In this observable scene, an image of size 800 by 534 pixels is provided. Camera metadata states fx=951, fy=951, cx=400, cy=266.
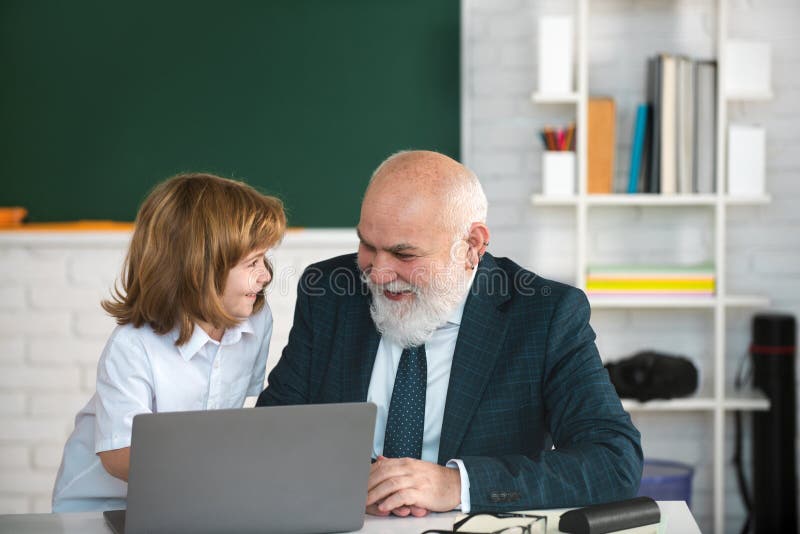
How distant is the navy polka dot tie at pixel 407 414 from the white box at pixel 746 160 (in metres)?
1.70

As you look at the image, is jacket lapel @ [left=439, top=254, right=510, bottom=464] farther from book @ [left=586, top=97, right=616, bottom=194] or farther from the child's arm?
book @ [left=586, top=97, right=616, bottom=194]

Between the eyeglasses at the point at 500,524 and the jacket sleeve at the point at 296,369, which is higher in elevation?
the jacket sleeve at the point at 296,369

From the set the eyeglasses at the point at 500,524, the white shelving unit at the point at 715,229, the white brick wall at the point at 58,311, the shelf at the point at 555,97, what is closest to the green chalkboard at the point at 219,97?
the white brick wall at the point at 58,311

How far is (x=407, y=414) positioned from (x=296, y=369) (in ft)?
0.86

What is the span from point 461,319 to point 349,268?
0.94 feet

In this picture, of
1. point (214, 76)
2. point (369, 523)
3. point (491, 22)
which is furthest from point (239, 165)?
point (369, 523)

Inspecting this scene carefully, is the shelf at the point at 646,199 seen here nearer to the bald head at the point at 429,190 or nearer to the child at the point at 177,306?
the bald head at the point at 429,190

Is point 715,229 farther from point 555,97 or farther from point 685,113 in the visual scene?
point 555,97

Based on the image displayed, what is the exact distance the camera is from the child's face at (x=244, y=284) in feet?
6.11

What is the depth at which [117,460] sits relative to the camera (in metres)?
1.67

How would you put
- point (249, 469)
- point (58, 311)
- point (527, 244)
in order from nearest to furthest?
point (249, 469), point (58, 311), point (527, 244)

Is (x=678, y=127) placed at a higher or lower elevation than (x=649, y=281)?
higher

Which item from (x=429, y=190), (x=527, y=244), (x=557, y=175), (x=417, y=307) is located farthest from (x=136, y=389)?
(x=527, y=244)

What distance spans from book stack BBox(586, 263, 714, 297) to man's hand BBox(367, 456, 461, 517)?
5.84 ft
